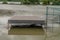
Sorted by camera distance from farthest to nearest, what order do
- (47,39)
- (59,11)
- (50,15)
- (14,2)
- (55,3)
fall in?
1. (14,2)
2. (55,3)
3. (50,15)
4. (59,11)
5. (47,39)

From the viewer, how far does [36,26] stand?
20.0 ft

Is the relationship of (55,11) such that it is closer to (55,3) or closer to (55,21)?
(55,21)

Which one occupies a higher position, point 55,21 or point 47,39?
point 47,39

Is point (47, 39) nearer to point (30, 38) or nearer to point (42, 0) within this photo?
point (30, 38)

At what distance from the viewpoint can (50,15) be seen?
5.98 meters

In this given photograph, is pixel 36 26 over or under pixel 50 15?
under

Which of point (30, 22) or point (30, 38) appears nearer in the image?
point (30, 38)

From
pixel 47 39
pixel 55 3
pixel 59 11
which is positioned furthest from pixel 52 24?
pixel 55 3

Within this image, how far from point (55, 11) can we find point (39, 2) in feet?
32.6

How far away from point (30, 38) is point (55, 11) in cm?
183

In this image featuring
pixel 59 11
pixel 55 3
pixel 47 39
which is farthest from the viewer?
pixel 55 3

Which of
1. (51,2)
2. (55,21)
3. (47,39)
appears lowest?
(51,2)

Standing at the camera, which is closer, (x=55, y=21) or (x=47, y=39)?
(x=47, y=39)

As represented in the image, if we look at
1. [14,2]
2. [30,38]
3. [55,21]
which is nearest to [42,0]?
[14,2]
